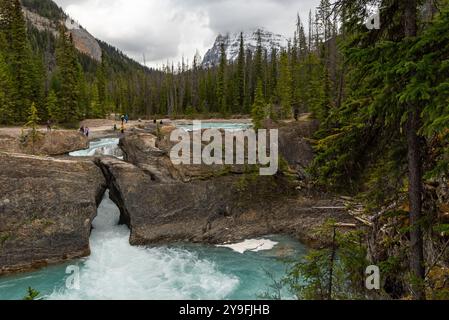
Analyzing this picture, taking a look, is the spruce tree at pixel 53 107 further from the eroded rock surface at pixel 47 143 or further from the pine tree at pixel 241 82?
the pine tree at pixel 241 82

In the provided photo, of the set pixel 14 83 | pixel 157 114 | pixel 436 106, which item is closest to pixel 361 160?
pixel 436 106

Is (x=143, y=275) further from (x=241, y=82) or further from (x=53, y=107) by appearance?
(x=241, y=82)

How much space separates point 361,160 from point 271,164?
17.4 m

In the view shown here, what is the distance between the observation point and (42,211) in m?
→ 19.0

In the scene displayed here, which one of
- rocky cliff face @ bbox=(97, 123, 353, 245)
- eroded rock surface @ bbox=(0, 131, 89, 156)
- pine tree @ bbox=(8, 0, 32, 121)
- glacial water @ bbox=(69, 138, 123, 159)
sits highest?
pine tree @ bbox=(8, 0, 32, 121)

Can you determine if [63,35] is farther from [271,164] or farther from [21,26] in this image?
[271,164]

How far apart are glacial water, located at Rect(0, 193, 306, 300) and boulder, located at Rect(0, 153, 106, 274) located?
875 millimetres

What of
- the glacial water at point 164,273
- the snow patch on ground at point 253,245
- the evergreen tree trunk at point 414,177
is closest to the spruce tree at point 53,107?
the glacial water at point 164,273

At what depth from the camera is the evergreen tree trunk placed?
243 inches

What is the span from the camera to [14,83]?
41812mm

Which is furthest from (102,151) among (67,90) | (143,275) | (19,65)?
(19,65)

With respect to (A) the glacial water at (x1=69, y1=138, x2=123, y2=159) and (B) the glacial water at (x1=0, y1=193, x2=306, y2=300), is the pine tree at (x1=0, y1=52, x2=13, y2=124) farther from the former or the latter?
(B) the glacial water at (x1=0, y1=193, x2=306, y2=300)

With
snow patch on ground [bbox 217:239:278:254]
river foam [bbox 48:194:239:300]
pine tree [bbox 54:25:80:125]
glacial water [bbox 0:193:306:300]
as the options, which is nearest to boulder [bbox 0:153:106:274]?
glacial water [bbox 0:193:306:300]

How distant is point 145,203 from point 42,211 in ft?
18.9
